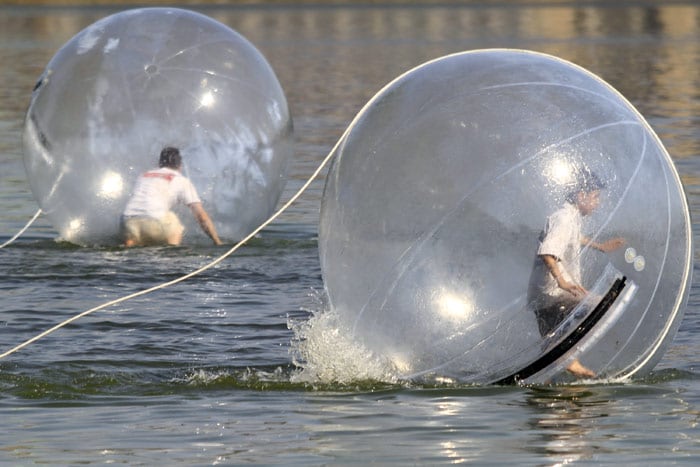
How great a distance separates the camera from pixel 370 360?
33.3 ft

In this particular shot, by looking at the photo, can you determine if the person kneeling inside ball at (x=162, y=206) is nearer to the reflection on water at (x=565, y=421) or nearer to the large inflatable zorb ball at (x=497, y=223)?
the large inflatable zorb ball at (x=497, y=223)

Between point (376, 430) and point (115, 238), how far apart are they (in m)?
6.50

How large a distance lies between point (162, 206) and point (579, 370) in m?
6.01

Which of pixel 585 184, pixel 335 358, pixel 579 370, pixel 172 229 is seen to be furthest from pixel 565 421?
pixel 172 229

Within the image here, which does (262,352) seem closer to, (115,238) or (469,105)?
(469,105)

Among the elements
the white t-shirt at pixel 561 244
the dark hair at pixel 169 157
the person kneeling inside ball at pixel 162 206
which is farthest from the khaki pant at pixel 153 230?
the white t-shirt at pixel 561 244

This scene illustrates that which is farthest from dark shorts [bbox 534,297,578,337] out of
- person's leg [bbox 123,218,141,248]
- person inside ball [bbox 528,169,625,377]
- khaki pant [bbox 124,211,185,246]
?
person's leg [bbox 123,218,141,248]

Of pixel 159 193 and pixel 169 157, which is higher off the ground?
pixel 169 157

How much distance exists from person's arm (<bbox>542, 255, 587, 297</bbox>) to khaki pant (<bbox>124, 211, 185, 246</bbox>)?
6.33 metres

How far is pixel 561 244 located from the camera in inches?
371

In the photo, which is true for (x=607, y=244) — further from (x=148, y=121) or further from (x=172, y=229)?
(x=172, y=229)

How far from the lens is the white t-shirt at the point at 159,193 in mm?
15047

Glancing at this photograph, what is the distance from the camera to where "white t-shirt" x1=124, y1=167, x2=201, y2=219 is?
1505 cm

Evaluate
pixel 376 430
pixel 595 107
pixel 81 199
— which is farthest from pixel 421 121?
pixel 81 199
